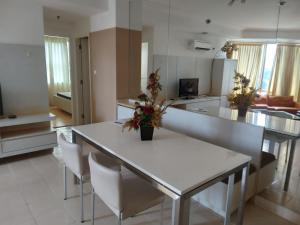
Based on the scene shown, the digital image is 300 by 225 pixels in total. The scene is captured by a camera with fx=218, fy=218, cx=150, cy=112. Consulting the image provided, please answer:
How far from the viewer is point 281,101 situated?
2.54 m

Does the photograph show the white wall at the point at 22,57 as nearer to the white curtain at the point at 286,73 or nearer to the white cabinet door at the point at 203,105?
the white cabinet door at the point at 203,105

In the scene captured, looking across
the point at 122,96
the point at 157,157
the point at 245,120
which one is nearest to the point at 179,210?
the point at 157,157

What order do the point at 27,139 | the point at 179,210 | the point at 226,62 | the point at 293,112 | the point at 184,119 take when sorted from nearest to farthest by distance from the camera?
the point at 179,210, the point at 293,112, the point at 184,119, the point at 226,62, the point at 27,139

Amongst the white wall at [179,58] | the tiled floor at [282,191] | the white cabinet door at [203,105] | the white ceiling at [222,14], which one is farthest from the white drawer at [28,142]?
the tiled floor at [282,191]

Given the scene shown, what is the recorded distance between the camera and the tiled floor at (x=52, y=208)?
211 centimetres

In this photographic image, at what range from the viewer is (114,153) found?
1738 mm

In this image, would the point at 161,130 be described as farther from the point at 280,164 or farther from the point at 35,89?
the point at 35,89

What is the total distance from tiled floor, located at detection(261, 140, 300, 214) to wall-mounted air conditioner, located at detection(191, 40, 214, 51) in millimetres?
1800

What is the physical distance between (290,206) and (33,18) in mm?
4309

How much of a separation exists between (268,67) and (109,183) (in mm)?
2296

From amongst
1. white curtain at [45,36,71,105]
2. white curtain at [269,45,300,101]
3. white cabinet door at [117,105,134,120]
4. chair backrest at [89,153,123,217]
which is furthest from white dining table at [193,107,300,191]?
white curtain at [45,36,71,105]

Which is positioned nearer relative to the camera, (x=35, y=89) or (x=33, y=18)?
(x=33, y=18)

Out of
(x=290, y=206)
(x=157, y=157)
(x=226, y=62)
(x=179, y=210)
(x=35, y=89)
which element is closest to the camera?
(x=179, y=210)

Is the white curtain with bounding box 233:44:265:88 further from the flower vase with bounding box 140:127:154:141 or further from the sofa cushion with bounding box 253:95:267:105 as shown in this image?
the flower vase with bounding box 140:127:154:141
